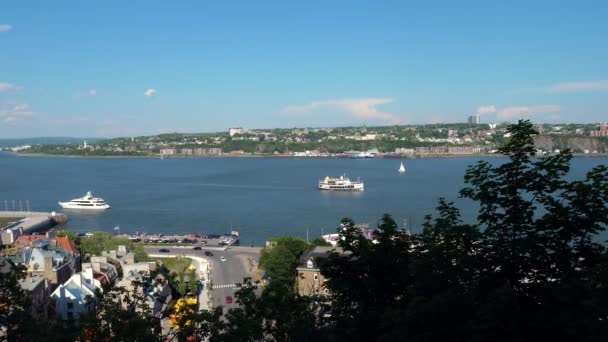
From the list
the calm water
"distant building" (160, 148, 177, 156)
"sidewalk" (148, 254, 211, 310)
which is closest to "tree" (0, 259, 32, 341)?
"sidewalk" (148, 254, 211, 310)

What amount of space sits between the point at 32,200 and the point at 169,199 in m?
6.46

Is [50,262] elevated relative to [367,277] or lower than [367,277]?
lower

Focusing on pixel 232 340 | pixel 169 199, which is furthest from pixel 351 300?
pixel 169 199

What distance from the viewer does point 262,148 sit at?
67.1 m

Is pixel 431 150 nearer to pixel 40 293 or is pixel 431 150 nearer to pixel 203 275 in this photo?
pixel 203 275

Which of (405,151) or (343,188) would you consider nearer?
(343,188)

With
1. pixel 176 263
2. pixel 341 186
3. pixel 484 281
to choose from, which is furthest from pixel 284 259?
pixel 341 186

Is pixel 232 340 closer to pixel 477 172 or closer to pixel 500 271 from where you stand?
pixel 500 271

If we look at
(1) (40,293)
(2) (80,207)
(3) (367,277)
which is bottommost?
(2) (80,207)

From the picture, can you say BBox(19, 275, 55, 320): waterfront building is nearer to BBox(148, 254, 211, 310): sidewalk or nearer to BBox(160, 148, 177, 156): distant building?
BBox(148, 254, 211, 310): sidewalk

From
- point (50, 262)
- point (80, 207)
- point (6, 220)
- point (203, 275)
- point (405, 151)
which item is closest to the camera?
point (50, 262)

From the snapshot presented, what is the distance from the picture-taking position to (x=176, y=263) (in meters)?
11.2

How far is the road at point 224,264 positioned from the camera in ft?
29.5

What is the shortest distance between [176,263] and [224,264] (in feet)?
3.21
